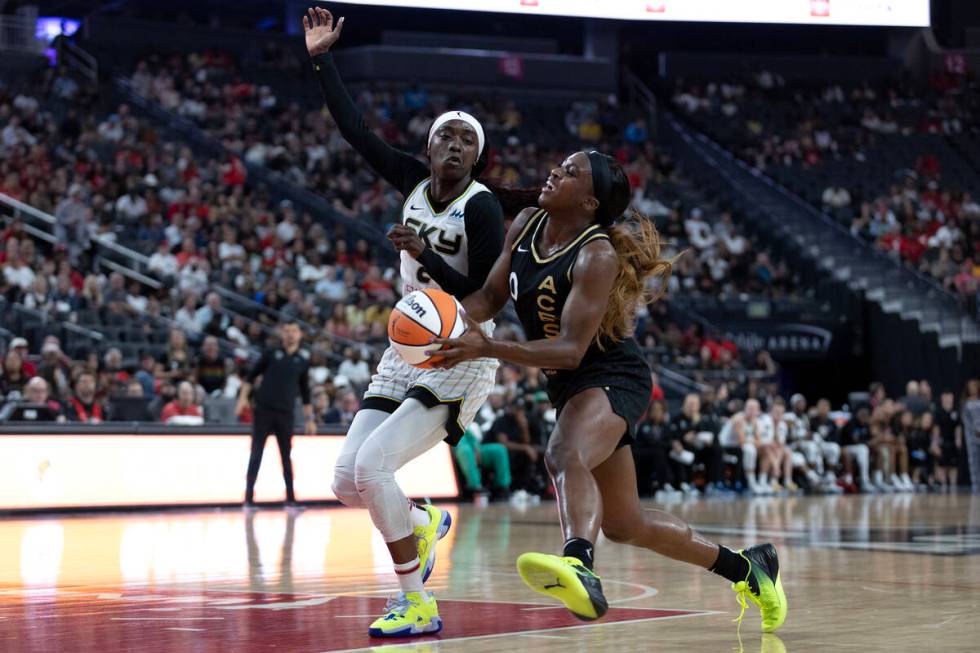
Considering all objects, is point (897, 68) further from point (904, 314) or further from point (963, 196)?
point (904, 314)

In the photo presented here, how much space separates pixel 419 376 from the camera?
6.06m

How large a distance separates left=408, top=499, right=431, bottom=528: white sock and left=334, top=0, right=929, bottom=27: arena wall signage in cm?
2142

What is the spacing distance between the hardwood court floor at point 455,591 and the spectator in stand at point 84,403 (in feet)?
8.03

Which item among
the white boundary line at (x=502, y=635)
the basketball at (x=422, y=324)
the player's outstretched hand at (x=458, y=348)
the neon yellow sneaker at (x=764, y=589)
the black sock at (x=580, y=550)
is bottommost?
the white boundary line at (x=502, y=635)

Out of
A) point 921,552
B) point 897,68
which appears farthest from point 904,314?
point 921,552

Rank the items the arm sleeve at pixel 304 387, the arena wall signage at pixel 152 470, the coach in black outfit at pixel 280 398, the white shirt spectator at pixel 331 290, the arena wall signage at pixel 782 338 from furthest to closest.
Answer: the arena wall signage at pixel 782 338 → the white shirt spectator at pixel 331 290 → the arm sleeve at pixel 304 387 → the coach in black outfit at pixel 280 398 → the arena wall signage at pixel 152 470

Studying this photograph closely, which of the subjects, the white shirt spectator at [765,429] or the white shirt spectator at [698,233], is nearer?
the white shirt spectator at [765,429]

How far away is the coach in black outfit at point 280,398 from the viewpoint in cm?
1503

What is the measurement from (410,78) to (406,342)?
28299 mm

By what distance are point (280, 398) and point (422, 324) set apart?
10.1m

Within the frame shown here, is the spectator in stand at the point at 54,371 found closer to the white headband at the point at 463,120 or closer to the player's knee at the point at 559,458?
the white headband at the point at 463,120

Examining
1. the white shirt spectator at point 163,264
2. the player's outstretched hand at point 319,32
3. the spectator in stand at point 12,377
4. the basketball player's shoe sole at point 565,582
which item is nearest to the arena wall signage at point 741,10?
the white shirt spectator at point 163,264

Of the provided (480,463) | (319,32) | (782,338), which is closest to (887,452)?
(782,338)

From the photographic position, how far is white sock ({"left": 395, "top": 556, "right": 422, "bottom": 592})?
19.0 feet
